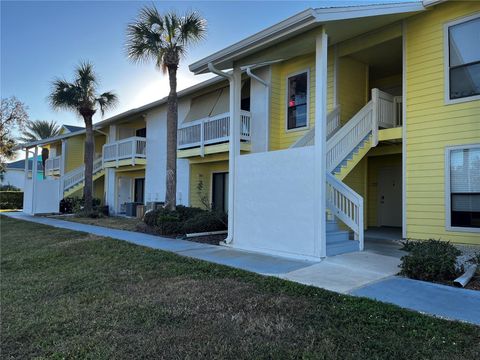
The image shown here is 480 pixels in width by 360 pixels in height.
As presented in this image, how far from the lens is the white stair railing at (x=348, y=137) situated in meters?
9.85

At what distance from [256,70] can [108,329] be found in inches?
456

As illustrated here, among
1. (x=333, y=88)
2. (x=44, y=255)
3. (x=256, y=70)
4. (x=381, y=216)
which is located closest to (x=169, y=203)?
(x=44, y=255)

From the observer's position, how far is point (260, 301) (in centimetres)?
507

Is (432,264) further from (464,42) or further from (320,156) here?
(464,42)

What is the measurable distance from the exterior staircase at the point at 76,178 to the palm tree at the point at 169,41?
11588 millimetres

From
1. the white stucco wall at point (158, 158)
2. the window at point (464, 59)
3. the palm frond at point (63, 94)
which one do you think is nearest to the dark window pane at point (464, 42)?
the window at point (464, 59)

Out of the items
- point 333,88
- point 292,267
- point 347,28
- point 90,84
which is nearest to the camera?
point 292,267

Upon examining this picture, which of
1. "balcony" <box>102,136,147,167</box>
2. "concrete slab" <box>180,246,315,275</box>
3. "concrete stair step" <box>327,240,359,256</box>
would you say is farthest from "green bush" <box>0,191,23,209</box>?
"concrete stair step" <box>327,240,359,256</box>

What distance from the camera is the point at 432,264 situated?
606 centimetres

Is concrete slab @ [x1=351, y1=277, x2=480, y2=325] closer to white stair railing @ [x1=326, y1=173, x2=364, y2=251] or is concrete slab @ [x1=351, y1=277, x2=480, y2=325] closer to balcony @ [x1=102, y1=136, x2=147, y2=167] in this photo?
white stair railing @ [x1=326, y1=173, x2=364, y2=251]

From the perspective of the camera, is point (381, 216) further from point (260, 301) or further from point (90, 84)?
point (90, 84)

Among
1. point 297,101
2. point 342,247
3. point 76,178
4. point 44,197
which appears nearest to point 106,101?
point 76,178

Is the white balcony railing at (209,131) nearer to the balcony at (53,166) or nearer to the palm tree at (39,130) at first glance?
the balcony at (53,166)

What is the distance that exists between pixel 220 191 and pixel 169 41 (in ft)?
22.2
